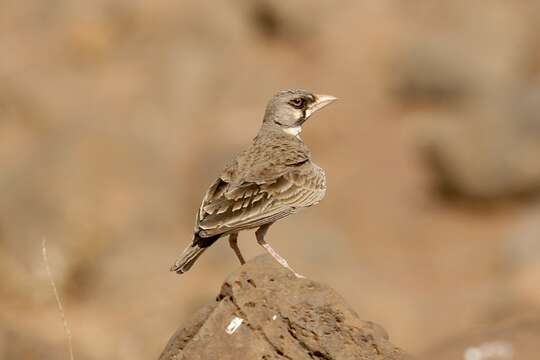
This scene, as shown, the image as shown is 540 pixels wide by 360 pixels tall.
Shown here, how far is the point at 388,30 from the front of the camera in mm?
27578

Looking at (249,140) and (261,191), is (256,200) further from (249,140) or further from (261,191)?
(249,140)

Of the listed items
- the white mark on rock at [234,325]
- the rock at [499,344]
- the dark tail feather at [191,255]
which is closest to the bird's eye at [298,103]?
the dark tail feather at [191,255]

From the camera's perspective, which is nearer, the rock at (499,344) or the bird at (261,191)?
the bird at (261,191)

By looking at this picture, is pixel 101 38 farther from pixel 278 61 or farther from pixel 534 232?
pixel 534 232

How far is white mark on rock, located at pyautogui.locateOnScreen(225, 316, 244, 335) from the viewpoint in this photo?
811cm

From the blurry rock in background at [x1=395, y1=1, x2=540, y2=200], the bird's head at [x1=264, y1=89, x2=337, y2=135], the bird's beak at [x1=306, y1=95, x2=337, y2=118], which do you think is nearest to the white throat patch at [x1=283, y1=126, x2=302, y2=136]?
the bird's head at [x1=264, y1=89, x2=337, y2=135]

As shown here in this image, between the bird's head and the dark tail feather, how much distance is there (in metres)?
2.06

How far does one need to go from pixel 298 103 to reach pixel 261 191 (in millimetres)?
1638

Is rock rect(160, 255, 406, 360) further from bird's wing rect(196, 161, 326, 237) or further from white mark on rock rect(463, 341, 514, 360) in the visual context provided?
white mark on rock rect(463, 341, 514, 360)

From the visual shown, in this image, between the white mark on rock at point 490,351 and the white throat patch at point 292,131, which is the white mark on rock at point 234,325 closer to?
the white throat patch at point 292,131

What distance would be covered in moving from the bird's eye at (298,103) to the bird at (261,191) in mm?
54

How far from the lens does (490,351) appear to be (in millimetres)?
11688

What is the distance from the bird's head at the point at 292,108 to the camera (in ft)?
35.9

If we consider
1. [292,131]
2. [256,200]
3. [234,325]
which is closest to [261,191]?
[256,200]
